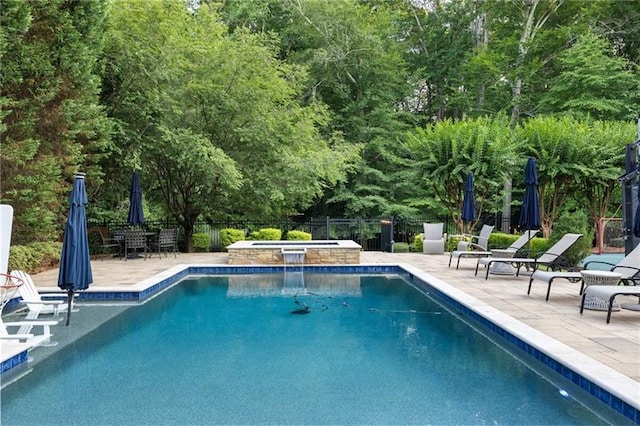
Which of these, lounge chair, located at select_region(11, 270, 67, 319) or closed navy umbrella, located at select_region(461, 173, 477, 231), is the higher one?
closed navy umbrella, located at select_region(461, 173, 477, 231)

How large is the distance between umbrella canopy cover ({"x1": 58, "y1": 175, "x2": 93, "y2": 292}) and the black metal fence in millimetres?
9312

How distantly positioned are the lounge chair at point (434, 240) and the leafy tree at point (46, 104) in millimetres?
9697

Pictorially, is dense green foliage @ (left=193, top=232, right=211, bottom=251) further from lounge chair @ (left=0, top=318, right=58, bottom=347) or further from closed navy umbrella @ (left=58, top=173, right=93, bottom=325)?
lounge chair @ (left=0, top=318, right=58, bottom=347)

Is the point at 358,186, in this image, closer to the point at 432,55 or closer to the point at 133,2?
the point at 432,55

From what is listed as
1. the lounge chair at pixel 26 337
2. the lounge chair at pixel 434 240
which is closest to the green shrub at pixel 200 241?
the lounge chair at pixel 434 240

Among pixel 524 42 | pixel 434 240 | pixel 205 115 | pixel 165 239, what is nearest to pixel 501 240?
pixel 434 240

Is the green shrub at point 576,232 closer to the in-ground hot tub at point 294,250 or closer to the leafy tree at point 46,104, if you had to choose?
the in-ground hot tub at point 294,250

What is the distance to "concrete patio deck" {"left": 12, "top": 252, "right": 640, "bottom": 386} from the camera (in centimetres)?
451

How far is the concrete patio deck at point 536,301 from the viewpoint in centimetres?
451

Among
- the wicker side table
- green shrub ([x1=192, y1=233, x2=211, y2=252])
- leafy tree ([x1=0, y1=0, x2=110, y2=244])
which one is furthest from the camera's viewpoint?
green shrub ([x1=192, y1=233, x2=211, y2=252])

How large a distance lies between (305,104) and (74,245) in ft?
56.8

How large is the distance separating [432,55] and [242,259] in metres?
16.9

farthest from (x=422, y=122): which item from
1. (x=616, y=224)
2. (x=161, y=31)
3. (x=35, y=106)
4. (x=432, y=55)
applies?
(x=35, y=106)

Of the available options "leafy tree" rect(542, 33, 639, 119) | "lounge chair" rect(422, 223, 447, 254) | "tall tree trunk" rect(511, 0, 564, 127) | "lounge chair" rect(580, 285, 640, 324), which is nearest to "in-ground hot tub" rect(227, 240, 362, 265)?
"lounge chair" rect(422, 223, 447, 254)
